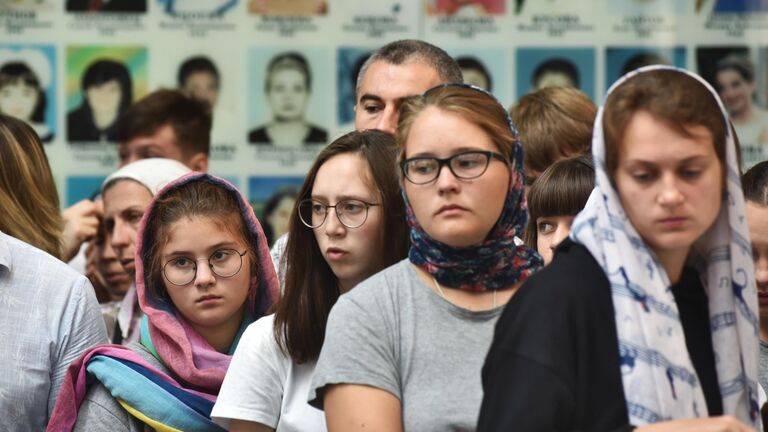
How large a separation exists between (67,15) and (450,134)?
9.13 ft

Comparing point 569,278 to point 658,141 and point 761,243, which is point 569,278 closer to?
point 658,141

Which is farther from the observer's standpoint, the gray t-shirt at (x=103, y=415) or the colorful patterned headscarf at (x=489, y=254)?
the gray t-shirt at (x=103, y=415)


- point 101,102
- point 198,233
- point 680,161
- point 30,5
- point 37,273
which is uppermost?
point 30,5

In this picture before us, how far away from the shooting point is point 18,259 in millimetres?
4051

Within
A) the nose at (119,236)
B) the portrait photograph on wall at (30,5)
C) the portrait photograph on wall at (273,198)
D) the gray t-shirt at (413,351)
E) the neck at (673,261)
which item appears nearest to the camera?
the neck at (673,261)

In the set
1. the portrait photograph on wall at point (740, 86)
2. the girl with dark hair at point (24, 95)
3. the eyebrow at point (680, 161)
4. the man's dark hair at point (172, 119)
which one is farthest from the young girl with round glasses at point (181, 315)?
the portrait photograph on wall at point (740, 86)

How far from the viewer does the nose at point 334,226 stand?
3.57 metres

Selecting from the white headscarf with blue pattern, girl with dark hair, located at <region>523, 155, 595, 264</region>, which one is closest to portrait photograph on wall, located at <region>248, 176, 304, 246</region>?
girl with dark hair, located at <region>523, 155, 595, 264</region>

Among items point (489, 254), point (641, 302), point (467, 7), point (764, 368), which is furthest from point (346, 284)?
point (467, 7)

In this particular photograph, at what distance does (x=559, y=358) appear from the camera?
2.62 meters

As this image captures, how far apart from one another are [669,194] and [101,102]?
328 cm

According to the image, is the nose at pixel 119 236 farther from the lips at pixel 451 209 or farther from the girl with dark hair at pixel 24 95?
the lips at pixel 451 209

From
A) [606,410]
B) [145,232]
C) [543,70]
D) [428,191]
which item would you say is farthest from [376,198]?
[543,70]

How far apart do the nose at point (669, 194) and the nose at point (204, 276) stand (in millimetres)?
1633
